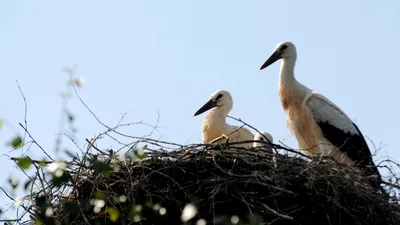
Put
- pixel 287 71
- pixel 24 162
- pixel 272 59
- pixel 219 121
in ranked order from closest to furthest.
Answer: pixel 24 162 < pixel 287 71 < pixel 272 59 < pixel 219 121

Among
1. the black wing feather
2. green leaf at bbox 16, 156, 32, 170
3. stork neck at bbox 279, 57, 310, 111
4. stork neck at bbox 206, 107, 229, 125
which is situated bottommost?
green leaf at bbox 16, 156, 32, 170

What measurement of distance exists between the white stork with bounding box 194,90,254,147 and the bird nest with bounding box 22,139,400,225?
2.54 m

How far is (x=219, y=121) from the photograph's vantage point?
24.8 feet

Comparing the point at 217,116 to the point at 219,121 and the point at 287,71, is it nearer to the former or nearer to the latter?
the point at 219,121

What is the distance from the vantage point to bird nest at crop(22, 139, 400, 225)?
438cm

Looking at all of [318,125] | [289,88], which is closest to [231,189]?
[318,125]

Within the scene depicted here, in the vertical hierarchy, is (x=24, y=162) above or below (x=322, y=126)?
below

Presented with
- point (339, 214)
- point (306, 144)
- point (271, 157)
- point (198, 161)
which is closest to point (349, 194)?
point (339, 214)

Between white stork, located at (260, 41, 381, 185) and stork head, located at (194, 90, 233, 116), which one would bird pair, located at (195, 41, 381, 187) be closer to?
white stork, located at (260, 41, 381, 185)

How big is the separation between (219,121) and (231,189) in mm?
3120

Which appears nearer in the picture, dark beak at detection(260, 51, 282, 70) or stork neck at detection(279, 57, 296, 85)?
stork neck at detection(279, 57, 296, 85)

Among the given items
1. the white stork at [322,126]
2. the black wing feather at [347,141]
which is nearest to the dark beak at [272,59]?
the white stork at [322,126]

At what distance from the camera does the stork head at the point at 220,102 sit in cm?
778

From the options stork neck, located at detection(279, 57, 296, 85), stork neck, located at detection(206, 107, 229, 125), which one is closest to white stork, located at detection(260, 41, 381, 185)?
stork neck, located at detection(279, 57, 296, 85)
